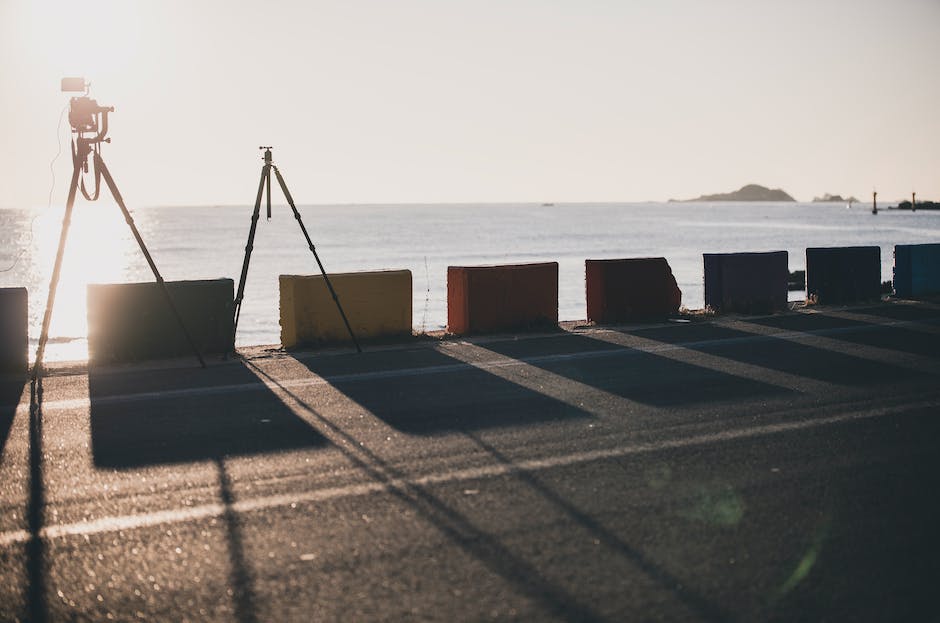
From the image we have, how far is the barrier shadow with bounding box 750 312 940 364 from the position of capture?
13789 millimetres

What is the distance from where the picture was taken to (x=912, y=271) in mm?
21312

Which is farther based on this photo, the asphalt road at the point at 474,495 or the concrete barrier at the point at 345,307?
the concrete barrier at the point at 345,307

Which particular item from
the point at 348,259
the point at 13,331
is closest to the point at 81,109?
the point at 13,331

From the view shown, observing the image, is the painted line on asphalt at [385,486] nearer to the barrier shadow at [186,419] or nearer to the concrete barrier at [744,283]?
the barrier shadow at [186,419]

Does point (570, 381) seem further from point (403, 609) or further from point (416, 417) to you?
point (403, 609)

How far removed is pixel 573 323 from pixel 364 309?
385cm

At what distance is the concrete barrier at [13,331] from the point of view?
40.0 feet

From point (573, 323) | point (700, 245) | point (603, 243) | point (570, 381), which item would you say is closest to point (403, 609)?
point (570, 381)

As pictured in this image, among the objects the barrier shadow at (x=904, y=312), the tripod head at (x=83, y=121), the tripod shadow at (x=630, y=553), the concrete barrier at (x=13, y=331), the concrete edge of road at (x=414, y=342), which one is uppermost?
the tripod head at (x=83, y=121)

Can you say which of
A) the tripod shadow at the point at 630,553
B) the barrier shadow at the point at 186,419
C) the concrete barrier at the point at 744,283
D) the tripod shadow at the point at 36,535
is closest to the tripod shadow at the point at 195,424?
the barrier shadow at the point at 186,419

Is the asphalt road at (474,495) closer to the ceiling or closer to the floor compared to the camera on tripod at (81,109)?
closer to the floor

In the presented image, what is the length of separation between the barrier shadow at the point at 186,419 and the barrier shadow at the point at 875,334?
8.06m

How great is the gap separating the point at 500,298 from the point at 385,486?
898 cm

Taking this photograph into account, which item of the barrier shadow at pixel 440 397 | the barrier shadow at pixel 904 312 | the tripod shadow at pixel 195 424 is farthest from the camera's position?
the barrier shadow at pixel 904 312
